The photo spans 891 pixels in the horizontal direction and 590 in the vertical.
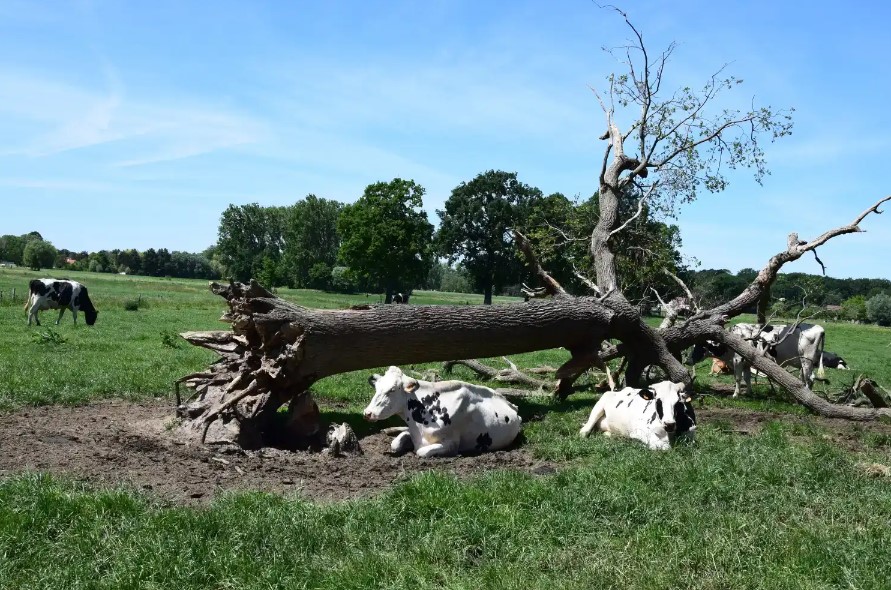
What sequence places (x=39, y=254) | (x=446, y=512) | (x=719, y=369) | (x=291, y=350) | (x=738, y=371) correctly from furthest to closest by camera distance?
(x=39, y=254)
(x=719, y=369)
(x=738, y=371)
(x=291, y=350)
(x=446, y=512)

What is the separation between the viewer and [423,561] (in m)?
5.24

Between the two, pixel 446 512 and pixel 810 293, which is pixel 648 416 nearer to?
pixel 446 512

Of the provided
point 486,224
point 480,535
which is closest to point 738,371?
point 480,535

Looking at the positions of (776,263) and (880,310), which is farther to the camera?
(880,310)

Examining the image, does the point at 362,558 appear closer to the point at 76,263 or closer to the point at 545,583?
the point at 545,583

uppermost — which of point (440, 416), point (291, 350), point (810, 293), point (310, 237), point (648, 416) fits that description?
point (310, 237)

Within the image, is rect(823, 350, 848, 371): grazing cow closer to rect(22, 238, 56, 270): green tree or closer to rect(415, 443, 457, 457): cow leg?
rect(415, 443, 457, 457): cow leg

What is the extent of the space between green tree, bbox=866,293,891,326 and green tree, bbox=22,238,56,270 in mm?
94403

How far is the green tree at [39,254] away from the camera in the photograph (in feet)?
322

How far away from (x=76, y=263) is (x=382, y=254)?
61.7m

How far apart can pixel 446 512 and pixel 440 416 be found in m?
3.08

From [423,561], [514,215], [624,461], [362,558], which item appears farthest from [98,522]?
[514,215]

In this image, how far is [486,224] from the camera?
60.2 meters

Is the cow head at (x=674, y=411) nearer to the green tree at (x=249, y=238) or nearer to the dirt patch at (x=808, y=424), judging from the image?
the dirt patch at (x=808, y=424)
